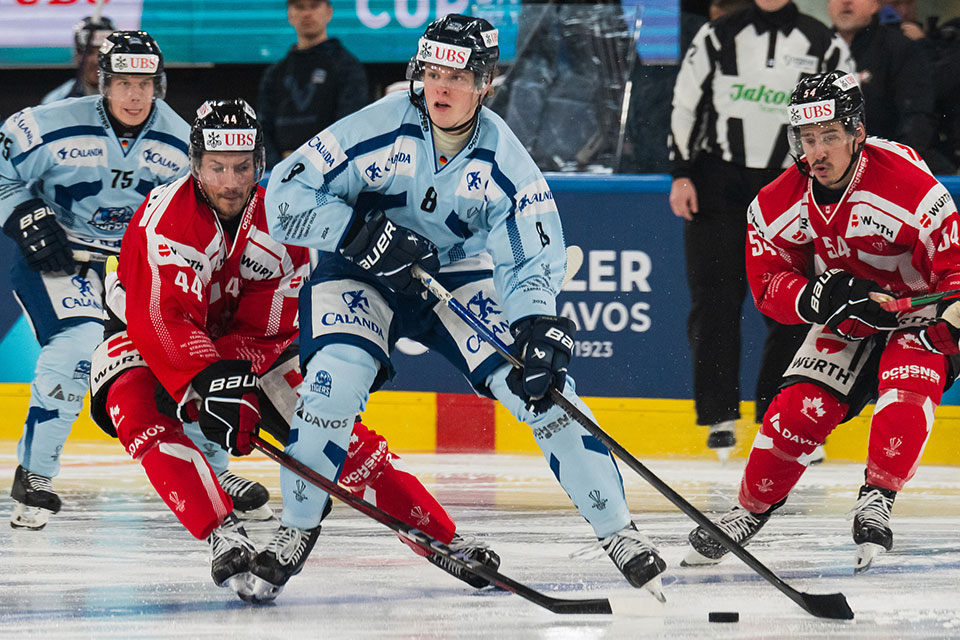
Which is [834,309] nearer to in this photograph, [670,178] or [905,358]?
[905,358]

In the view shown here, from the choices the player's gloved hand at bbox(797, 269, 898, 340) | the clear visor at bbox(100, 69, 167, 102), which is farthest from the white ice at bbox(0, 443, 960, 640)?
the clear visor at bbox(100, 69, 167, 102)

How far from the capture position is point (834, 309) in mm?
3074

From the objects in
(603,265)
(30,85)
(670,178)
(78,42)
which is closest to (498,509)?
(603,265)

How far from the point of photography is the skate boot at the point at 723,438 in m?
4.54

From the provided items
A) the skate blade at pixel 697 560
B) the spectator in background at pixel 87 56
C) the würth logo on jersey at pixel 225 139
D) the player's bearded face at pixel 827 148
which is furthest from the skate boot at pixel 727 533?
the spectator in background at pixel 87 56

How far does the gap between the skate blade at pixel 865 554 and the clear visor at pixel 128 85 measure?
7.63ft

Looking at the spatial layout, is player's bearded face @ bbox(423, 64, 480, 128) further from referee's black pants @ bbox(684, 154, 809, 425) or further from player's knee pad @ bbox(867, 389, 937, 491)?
referee's black pants @ bbox(684, 154, 809, 425)

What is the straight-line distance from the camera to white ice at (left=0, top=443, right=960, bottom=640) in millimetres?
2670

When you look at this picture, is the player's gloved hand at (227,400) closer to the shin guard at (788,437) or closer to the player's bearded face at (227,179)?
Answer: the player's bearded face at (227,179)

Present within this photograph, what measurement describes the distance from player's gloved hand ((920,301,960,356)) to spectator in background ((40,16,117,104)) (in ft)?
9.39

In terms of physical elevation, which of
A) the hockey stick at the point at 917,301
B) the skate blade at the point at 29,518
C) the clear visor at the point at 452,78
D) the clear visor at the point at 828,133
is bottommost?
the skate blade at the point at 29,518

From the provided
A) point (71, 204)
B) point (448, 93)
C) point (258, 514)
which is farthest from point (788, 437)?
point (71, 204)

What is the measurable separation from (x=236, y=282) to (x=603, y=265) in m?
1.91

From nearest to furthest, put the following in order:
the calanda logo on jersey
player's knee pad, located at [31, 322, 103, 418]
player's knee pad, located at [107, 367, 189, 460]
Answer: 1. player's knee pad, located at [107, 367, 189, 460]
2. player's knee pad, located at [31, 322, 103, 418]
3. the calanda logo on jersey
